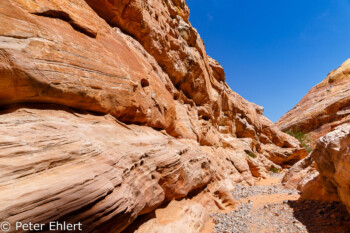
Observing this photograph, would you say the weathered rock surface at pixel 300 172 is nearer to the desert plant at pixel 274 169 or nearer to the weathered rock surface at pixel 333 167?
the weathered rock surface at pixel 333 167

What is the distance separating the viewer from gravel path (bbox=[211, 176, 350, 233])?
542 cm

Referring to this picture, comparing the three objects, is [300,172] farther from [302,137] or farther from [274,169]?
[302,137]

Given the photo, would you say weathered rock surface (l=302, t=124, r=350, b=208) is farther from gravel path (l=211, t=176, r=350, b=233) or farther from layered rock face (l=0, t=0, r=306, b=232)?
layered rock face (l=0, t=0, r=306, b=232)

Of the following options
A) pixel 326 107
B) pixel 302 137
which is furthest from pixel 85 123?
pixel 326 107

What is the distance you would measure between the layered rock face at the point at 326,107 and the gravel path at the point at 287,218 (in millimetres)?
30951

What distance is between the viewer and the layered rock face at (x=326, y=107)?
35.0 m

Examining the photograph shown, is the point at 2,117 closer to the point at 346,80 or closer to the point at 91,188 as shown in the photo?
the point at 91,188

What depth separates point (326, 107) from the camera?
1478 inches

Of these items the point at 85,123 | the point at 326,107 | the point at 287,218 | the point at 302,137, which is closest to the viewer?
the point at 85,123

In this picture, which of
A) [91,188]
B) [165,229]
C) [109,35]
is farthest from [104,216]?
[109,35]

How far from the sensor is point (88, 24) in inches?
232

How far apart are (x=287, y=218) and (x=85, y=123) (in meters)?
7.62

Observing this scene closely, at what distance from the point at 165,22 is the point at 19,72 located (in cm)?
986

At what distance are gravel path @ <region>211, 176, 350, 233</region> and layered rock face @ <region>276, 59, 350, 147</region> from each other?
30951mm
